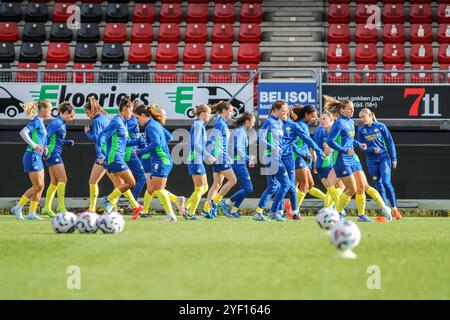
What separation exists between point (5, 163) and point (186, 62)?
261 inches

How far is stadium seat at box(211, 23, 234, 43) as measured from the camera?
81.2ft

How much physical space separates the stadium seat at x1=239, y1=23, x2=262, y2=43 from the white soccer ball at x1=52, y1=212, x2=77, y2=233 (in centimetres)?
1398

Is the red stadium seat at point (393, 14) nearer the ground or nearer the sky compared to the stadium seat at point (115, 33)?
nearer the sky

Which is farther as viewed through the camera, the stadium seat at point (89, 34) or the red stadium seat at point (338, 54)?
the stadium seat at point (89, 34)

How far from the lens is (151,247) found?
9688 mm

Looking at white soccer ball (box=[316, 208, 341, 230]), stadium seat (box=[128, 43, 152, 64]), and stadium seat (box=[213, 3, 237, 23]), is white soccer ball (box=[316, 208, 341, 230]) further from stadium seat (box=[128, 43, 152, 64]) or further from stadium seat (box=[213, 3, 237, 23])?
stadium seat (box=[213, 3, 237, 23])

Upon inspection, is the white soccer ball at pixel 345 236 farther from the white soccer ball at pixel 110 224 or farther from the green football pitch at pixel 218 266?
the white soccer ball at pixel 110 224

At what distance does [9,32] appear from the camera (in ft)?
81.7

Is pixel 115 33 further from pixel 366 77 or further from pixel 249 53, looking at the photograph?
pixel 366 77

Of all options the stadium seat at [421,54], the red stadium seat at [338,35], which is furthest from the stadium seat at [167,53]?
the stadium seat at [421,54]

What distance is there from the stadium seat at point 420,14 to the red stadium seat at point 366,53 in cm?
204

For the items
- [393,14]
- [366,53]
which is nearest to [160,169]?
[366,53]

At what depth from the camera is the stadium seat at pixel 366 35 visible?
963 inches
